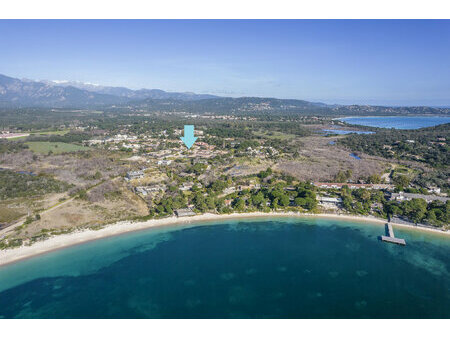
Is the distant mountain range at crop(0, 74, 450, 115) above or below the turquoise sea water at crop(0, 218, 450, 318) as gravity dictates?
above

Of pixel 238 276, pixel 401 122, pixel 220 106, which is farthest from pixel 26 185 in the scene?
pixel 220 106

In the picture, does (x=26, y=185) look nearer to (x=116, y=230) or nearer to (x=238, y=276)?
(x=116, y=230)

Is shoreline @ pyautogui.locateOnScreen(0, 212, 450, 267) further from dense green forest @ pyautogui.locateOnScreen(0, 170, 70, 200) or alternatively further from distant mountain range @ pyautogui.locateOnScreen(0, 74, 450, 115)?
distant mountain range @ pyautogui.locateOnScreen(0, 74, 450, 115)

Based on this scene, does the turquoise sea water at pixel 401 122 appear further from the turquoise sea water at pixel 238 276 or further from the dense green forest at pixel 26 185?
the dense green forest at pixel 26 185

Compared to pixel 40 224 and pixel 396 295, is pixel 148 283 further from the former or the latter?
pixel 396 295

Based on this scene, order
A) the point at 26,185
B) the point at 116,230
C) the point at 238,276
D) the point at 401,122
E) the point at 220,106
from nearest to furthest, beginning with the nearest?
the point at 238,276, the point at 116,230, the point at 26,185, the point at 401,122, the point at 220,106

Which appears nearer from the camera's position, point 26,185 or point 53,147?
point 26,185

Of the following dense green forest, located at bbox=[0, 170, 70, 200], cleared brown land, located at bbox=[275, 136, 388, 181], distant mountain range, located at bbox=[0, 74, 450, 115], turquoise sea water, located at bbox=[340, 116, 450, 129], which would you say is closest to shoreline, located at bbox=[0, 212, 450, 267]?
cleared brown land, located at bbox=[275, 136, 388, 181]
